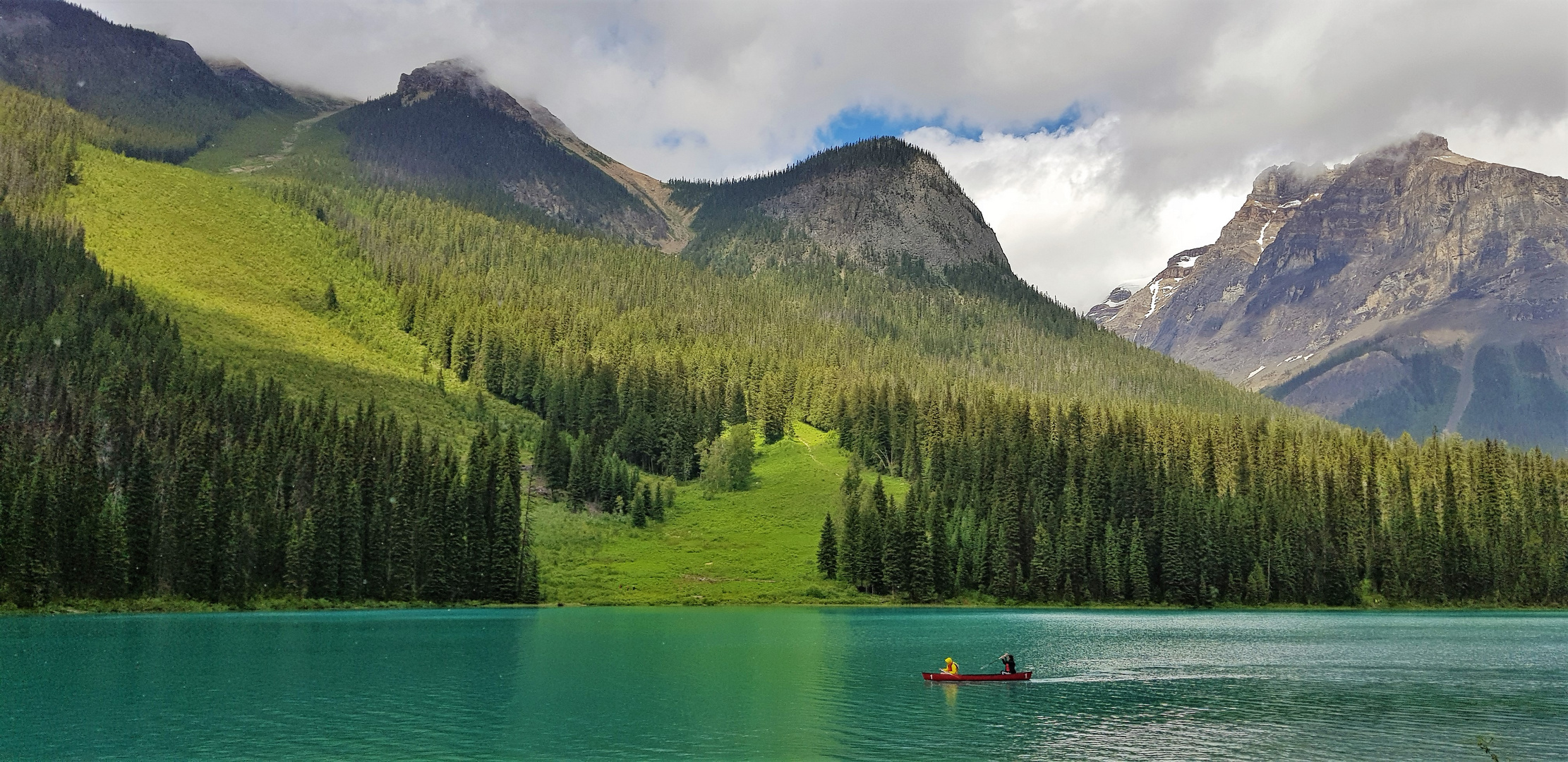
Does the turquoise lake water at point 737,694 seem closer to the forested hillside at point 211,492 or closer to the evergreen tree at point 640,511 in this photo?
the forested hillside at point 211,492

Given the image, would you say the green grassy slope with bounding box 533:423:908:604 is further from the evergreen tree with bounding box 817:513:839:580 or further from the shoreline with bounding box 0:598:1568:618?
the shoreline with bounding box 0:598:1568:618

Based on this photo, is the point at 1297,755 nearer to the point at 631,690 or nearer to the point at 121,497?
the point at 631,690

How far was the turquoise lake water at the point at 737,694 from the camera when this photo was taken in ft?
140

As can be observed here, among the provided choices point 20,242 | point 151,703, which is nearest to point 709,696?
point 151,703

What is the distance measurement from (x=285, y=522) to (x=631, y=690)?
7851cm

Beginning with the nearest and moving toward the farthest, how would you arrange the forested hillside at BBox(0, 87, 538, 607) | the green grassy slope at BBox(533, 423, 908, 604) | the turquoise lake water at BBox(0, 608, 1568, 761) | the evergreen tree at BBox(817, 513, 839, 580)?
1. the turquoise lake water at BBox(0, 608, 1568, 761)
2. the forested hillside at BBox(0, 87, 538, 607)
3. the green grassy slope at BBox(533, 423, 908, 604)
4. the evergreen tree at BBox(817, 513, 839, 580)

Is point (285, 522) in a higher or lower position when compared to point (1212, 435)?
lower

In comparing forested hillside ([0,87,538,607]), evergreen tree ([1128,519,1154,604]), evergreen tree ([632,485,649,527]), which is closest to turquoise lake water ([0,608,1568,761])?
forested hillside ([0,87,538,607])

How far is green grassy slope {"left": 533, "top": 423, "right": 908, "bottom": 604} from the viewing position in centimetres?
14150

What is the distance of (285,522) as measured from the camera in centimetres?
11906

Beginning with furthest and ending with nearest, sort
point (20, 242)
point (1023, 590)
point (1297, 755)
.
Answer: point (20, 242), point (1023, 590), point (1297, 755)

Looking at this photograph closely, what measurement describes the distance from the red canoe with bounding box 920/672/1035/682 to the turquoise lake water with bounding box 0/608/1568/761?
74cm

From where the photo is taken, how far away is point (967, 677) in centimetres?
6259

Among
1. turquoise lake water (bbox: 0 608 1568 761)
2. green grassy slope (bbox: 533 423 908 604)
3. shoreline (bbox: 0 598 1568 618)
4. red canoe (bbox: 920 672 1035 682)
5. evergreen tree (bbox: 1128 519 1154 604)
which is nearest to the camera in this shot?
turquoise lake water (bbox: 0 608 1568 761)
